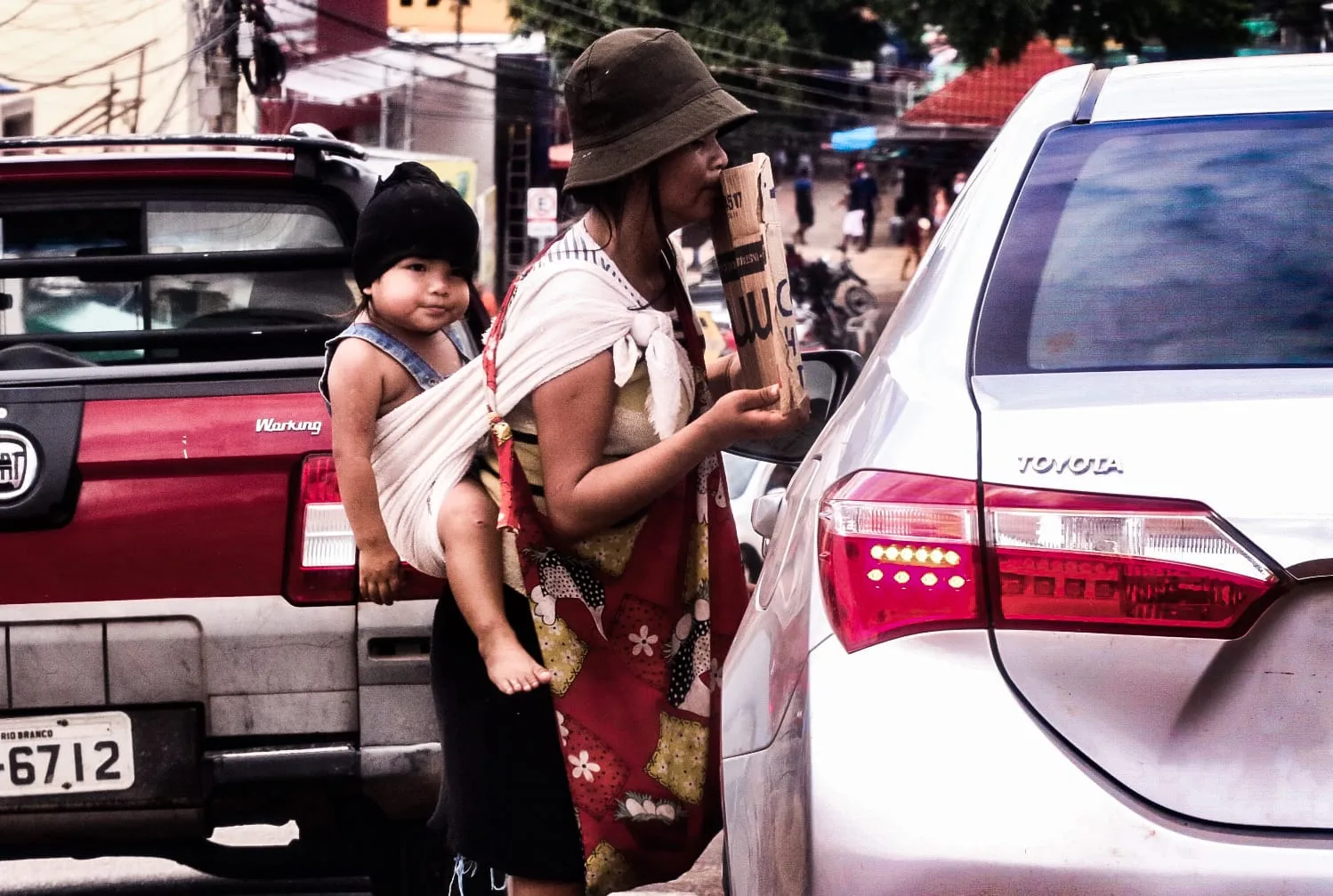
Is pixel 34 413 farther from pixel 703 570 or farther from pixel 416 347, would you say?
pixel 703 570

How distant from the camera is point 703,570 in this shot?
9.49 feet

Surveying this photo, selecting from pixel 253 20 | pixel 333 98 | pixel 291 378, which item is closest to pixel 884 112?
pixel 333 98

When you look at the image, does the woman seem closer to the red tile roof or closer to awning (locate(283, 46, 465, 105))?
awning (locate(283, 46, 465, 105))

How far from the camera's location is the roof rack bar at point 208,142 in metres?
3.93

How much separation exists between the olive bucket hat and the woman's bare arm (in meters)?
0.31

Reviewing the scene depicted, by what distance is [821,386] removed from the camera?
3260 millimetres

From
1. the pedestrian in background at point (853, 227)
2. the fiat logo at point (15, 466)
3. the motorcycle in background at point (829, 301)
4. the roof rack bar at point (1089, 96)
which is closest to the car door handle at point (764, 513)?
the roof rack bar at point (1089, 96)

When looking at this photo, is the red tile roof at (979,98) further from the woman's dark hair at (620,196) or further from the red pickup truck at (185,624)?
the woman's dark hair at (620,196)

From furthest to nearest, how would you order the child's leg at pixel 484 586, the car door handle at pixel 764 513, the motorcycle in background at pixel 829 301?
the motorcycle in background at pixel 829 301 < the car door handle at pixel 764 513 < the child's leg at pixel 484 586

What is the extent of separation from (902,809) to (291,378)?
205cm

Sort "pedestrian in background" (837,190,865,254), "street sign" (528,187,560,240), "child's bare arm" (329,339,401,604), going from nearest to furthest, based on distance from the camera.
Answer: "child's bare arm" (329,339,401,604) < "street sign" (528,187,560,240) < "pedestrian in background" (837,190,865,254)

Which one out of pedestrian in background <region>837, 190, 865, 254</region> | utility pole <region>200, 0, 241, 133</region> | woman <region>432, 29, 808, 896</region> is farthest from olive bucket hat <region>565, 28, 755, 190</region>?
pedestrian in background <region>837, 190, 865, 254</region>

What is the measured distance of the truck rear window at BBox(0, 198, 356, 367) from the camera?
4.11 m

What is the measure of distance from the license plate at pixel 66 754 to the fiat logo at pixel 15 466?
1.41 feet
